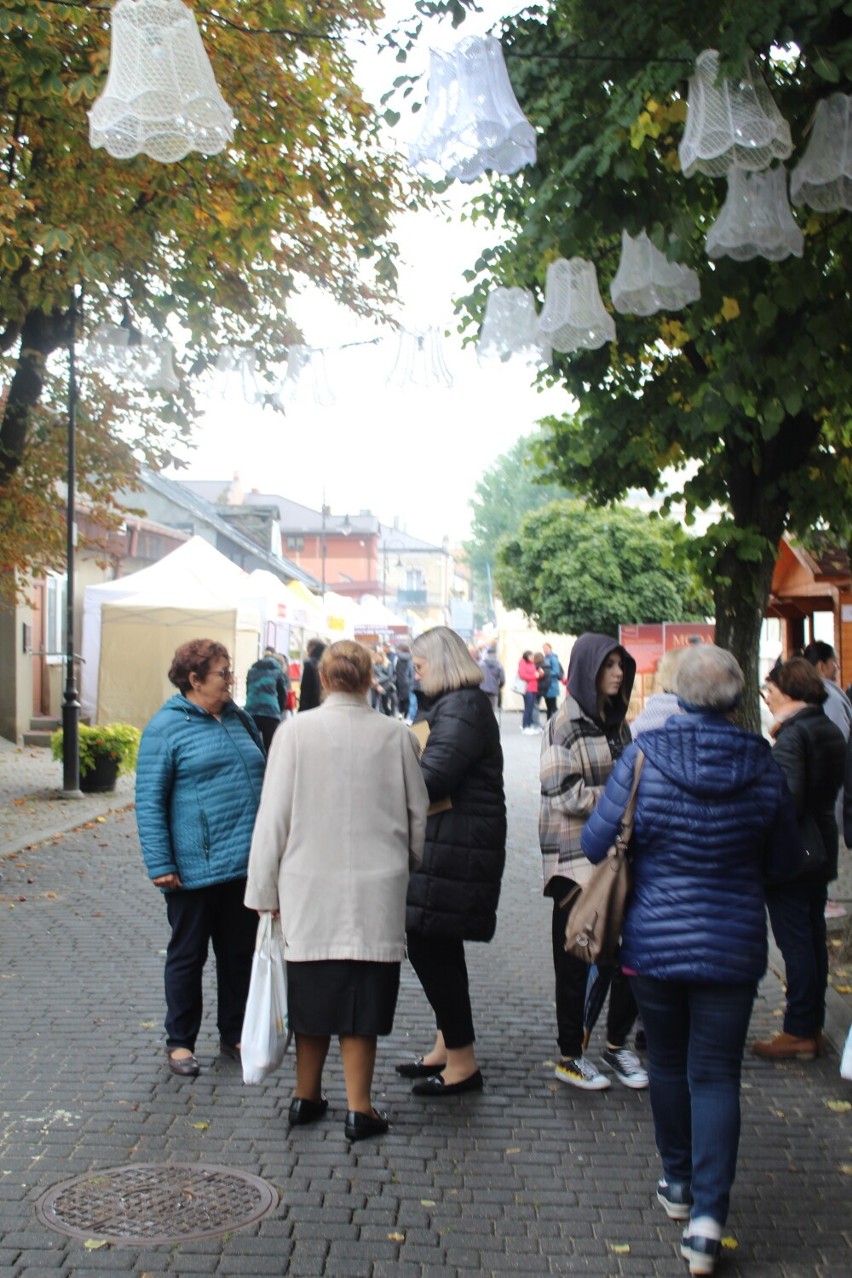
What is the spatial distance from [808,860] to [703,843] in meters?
2.45

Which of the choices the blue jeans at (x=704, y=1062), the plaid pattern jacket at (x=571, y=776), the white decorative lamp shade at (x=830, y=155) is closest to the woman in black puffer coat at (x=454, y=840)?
the plaid pattern jacket at (x=571, y=776)

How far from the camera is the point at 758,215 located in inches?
265

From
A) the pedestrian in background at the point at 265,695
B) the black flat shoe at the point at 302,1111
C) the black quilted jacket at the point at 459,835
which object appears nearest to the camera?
the black flat shoe at the point at 302,1111

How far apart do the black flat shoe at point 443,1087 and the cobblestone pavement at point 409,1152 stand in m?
0.08

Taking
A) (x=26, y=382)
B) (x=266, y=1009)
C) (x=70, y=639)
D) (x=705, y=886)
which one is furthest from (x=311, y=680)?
(x=705, y=886)

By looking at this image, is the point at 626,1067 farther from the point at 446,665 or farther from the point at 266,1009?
the point at 446,665

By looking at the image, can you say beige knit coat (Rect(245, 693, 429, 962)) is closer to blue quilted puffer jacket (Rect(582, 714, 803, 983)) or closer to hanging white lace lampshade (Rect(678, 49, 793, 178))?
blue quilted puffer jacket (Rect(582, 714, 803, 983))

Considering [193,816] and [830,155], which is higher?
[830,155]

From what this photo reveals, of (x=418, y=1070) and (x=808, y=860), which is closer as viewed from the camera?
(x=418, y=1070)

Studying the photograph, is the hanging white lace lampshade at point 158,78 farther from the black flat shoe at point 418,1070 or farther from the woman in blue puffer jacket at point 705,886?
the black flat shoe at point 418,1070

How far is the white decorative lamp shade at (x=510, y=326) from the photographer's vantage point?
8398mm

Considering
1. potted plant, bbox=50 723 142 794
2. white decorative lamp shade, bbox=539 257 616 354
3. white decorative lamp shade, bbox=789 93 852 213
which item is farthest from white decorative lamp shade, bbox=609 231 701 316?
potted plant, bbox=50 723 142 794

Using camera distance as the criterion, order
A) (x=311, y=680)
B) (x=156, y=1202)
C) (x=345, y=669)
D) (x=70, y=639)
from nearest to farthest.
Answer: (x=156, y=1202)
(x=345, y=669)
(x=311, y=680)
(x=70, y=639)

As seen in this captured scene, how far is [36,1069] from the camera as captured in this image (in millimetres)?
6047
